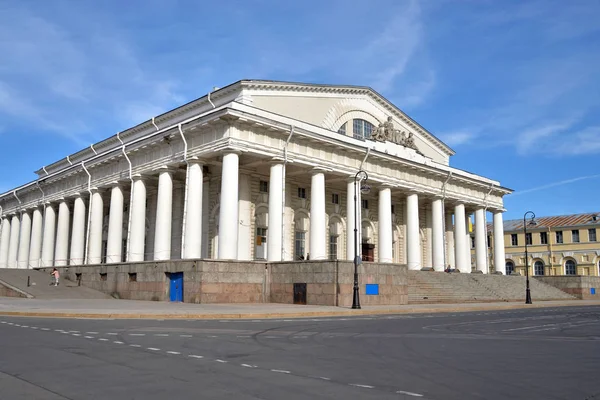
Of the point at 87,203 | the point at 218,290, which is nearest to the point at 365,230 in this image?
the point at 218,290

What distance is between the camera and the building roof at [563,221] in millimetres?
73794

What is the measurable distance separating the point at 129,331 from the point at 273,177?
2002 centimetres

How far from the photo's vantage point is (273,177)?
113 ft

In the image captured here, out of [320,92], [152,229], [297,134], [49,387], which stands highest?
[320,92]

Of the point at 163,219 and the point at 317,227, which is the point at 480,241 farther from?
the point at 163,219

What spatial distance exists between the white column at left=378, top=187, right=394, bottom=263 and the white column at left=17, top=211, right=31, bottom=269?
3424 cm

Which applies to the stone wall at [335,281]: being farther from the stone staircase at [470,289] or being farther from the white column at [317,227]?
the white column at [317,227]

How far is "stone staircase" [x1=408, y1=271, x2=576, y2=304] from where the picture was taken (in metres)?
37.8

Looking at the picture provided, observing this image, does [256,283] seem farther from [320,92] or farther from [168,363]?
[168,363]

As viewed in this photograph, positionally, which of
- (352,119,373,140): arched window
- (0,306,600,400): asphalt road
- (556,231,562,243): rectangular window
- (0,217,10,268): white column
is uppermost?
(352,119,373,140): arched window

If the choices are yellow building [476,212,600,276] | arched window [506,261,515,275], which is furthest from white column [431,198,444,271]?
arched window [506,261,515,275]

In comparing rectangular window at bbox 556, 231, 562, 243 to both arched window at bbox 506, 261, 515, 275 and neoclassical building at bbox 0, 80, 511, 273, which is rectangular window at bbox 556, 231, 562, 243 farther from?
neoclassical building at bbox 0, 80, 511, 273

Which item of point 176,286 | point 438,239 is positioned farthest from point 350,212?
point 176,286

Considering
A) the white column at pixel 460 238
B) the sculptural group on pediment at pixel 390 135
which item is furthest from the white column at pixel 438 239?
the sculptural group on pediment at pixel 390 135
